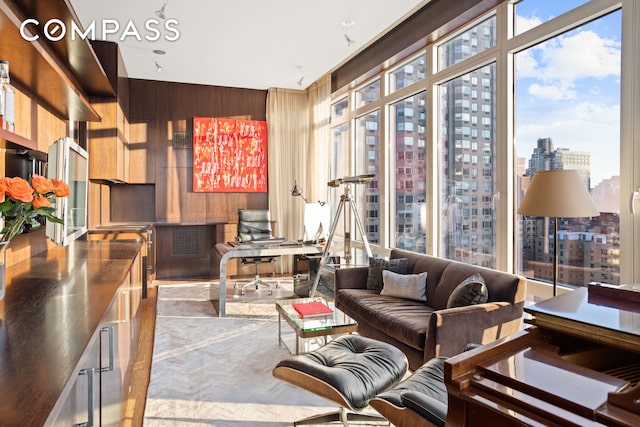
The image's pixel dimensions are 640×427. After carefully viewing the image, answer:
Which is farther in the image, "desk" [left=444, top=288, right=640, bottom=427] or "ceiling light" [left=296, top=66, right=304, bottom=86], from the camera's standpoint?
"ceiling light" [left=296, top=66, right=304, bottom=86]

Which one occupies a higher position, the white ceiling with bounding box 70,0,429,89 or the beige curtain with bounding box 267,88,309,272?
the white ceiling with bounding box 70,0,429,89

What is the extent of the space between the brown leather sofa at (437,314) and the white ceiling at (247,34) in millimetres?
2367

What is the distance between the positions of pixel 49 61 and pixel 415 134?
3.40 meters

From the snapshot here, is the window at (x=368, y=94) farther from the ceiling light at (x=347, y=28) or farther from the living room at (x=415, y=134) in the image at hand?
the ceiling light at (x=347, y=28)

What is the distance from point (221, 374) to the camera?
2.91 meters

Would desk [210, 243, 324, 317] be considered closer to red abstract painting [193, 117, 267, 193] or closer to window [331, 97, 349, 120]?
red abstract painting [193, 117, 267, 193]

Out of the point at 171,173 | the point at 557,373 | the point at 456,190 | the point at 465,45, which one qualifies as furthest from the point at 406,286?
the point at 171,173

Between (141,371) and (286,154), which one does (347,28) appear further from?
(141,371)

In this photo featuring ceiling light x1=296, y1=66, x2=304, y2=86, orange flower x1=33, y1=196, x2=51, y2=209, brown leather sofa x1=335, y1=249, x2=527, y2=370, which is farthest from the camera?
ceiling light x1=296, y1=66, x2=304, y2=86

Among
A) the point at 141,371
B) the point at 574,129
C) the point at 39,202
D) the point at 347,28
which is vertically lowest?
the point at 141,371

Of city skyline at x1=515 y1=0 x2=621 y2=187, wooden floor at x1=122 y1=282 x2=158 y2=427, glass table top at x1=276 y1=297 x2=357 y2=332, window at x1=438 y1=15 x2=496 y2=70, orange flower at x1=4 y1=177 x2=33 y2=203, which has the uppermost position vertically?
window at x1=438 y1=15 x2=496 y2=70

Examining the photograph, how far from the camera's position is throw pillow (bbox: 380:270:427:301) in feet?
11.2

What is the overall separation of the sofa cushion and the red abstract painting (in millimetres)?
3538

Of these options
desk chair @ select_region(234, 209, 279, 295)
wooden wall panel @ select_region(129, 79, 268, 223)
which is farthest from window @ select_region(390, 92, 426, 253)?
wooden wall panel @ select_region(129, 79, 268, 223)
